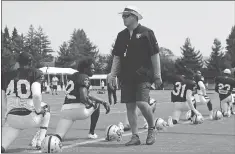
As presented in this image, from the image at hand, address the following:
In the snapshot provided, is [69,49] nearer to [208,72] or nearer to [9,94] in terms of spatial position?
[208,72]

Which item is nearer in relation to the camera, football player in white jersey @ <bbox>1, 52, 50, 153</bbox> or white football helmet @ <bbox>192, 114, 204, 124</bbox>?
football player in white jersey @ <bbox>1, 52, 50, 153</bbox>

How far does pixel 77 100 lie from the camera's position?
7078mm

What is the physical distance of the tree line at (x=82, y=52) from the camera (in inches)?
3725

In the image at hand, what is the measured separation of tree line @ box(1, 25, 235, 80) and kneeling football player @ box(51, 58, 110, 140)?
80.2 meters

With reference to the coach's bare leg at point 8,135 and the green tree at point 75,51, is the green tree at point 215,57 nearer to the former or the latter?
the green tree at point 75,51

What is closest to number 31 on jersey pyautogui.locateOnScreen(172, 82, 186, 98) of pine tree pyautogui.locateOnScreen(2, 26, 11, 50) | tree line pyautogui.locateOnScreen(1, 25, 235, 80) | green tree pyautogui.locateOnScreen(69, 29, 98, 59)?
tree line pyautogui.locateOnScreen(1, 25, 235, 80)

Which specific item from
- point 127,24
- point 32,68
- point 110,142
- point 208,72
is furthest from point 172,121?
point 208,72

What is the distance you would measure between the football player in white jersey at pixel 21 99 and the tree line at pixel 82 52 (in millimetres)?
81086

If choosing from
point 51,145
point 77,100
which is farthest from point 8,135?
point 77,100

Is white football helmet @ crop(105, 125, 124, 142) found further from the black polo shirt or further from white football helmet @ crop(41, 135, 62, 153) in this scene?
white football helmet @ crop(41, 135, 62, 153)

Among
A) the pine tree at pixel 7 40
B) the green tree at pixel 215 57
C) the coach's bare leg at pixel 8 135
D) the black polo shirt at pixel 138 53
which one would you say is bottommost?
the coach's bare leg at pixel 8 135

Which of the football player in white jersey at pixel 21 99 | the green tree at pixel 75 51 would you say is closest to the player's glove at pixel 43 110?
the football player in white jersey at pixel 21 99

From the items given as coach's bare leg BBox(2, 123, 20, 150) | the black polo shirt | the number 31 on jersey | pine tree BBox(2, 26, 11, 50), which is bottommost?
coach's bare leg BBox(2, 123, 20, 150)

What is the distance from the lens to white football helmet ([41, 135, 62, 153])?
6024 millimetres
